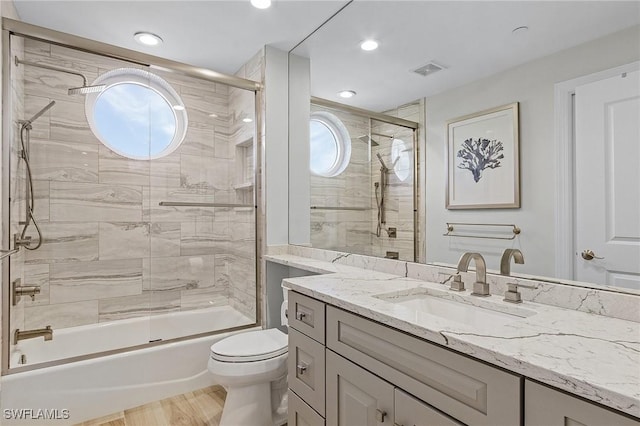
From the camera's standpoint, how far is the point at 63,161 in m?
2.40

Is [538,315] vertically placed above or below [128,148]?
below

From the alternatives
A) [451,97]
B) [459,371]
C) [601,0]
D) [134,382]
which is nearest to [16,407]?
[134,382]

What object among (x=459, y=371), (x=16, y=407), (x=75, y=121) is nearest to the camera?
(x=459, y=371)

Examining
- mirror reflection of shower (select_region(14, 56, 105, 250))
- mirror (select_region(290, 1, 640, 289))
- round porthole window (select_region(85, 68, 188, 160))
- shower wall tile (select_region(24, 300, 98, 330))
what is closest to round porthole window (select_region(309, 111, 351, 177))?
mirror (select_region(290, 1, 640, 289))

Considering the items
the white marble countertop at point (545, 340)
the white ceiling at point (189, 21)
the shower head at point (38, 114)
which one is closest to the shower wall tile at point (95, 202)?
the shower head at point (38, 114)

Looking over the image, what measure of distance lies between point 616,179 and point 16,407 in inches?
113

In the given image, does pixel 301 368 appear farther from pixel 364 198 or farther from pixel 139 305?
pixel 139 305

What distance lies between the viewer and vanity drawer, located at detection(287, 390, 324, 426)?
4.47 feet

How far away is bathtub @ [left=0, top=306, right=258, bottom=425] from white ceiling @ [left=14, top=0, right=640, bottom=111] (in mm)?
1952

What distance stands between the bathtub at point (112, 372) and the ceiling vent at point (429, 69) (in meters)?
2.11

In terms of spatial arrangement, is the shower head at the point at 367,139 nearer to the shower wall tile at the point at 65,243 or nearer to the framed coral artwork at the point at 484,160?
the framed coral artwork at the point at 484,160

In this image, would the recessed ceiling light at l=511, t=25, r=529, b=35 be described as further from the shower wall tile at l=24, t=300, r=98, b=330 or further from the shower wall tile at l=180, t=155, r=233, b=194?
the shower wall tile at l=24, t=300, r=98, b=330

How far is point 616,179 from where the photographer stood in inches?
40.2

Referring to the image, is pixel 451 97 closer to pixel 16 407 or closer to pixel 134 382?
pixel 134 382
